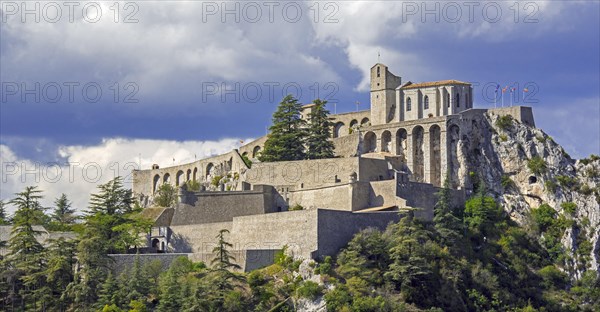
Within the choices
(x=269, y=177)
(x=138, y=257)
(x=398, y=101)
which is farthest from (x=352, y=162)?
(x=138, y=257)

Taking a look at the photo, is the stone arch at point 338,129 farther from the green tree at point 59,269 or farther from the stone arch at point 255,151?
the green tree at point 59,269

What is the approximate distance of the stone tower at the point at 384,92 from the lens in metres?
89.8

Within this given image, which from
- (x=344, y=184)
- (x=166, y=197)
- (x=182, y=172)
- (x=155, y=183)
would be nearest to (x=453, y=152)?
(x=344, y=184)

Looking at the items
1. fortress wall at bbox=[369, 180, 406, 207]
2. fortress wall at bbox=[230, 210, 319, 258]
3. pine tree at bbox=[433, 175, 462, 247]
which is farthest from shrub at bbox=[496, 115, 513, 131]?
fortress wall at bbox=[230, 210, 319, 258]

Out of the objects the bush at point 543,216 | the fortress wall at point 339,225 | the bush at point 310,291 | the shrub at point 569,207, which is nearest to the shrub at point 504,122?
the bush at point 543,216

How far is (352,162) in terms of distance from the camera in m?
78.4

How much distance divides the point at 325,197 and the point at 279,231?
6491 millimetres

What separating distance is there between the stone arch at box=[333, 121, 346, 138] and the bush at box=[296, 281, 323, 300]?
100ft

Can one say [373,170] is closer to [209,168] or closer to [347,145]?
[347,145]

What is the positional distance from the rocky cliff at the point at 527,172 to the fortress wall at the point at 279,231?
63.9 feet

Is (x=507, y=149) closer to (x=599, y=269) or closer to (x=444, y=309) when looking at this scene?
(x=599, y=269)

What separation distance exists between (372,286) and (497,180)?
23228 millimetres

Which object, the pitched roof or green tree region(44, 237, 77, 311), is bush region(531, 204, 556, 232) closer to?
the pitched roof

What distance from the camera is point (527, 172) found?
8488 centimetres
